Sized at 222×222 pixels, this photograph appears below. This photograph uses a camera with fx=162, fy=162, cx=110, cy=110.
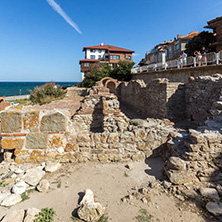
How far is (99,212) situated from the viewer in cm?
226

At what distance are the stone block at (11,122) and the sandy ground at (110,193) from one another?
132cm

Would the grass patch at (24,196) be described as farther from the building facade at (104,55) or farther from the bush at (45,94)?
the building facade at (104,55)

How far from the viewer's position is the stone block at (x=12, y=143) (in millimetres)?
3582

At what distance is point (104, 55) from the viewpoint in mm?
49719

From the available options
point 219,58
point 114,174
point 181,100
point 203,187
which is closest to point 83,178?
point 114,174

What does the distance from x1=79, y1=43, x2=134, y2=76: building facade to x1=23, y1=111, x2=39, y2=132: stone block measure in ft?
129

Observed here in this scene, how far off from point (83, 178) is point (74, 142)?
91 cm

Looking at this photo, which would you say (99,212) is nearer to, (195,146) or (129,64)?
(195,146)

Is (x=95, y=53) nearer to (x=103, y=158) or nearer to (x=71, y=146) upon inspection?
(x=71, y=146)

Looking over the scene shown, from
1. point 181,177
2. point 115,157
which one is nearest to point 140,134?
point 115,157

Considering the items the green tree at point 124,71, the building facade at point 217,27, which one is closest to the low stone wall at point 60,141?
the building facade at point 217,27

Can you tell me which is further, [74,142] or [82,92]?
[82,92]

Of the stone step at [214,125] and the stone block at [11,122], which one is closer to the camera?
the stone block at [11,122]

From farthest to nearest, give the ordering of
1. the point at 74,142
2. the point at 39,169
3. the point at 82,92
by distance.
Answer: the point at 82,92
the point at 74,142
the point at 39,169
